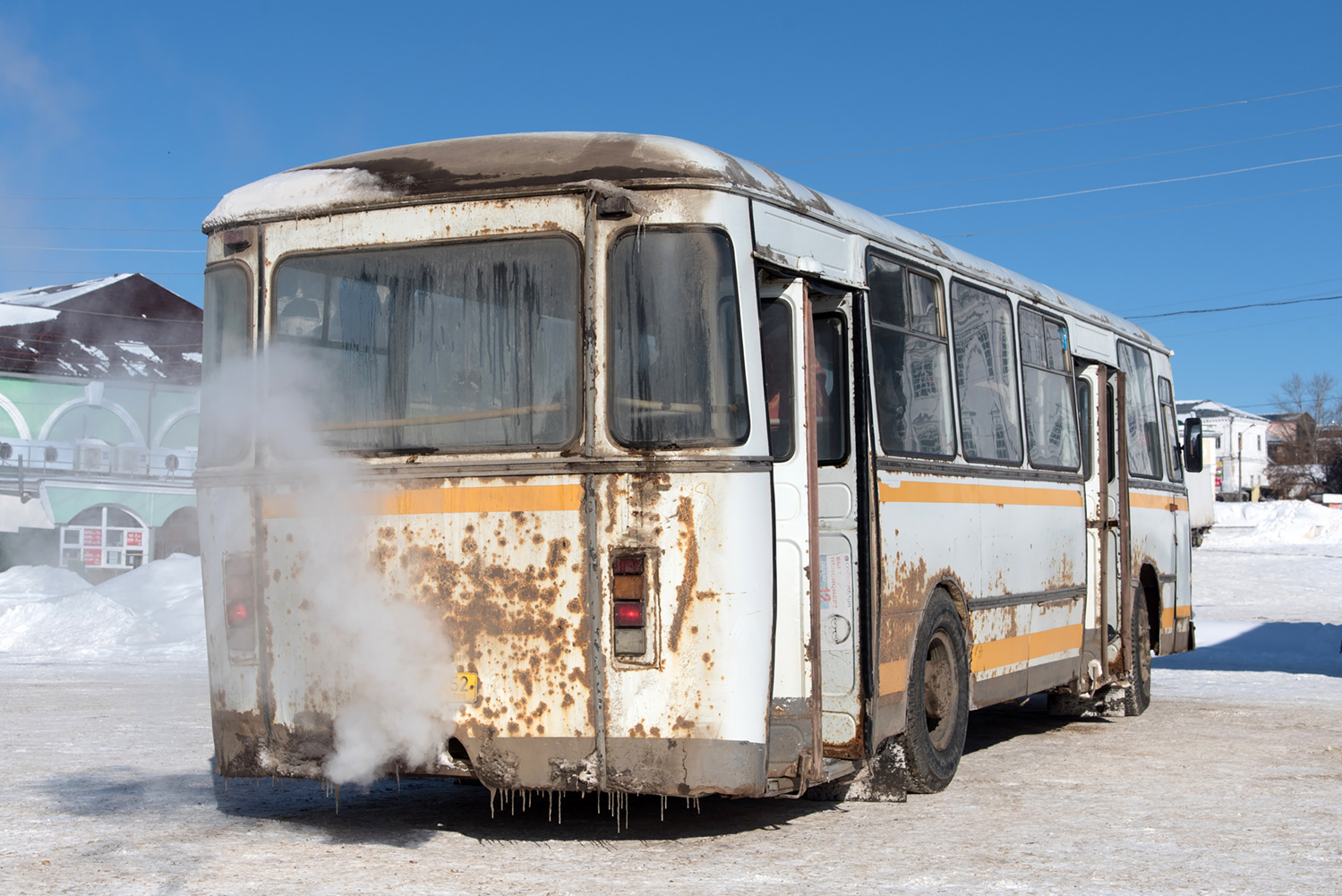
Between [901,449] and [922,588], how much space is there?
0.80 metres

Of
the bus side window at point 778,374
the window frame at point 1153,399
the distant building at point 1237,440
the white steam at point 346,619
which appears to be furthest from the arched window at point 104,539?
the distant building at point 1237,440

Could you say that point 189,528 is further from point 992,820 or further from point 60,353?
point 992,820

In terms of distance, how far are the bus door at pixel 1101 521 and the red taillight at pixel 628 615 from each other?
19.6ft

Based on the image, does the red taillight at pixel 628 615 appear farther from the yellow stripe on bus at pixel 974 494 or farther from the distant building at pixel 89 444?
the distant building at pixel 89 444

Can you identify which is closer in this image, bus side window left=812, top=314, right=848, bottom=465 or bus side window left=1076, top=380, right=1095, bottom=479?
bus side window left=812, top=314, right=848, bottom=465

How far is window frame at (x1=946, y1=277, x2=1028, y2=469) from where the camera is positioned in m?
8.89

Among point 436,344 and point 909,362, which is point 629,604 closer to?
point 436,344

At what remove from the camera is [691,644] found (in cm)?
622

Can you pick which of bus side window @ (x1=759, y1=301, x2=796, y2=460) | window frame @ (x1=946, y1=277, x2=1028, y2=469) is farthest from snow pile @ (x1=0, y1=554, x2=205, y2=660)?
bus side window @ (x1=759, y1=301, x2=796, y2=460)

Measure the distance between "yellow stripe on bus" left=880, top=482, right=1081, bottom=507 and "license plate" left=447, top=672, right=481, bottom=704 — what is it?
94.9 inches

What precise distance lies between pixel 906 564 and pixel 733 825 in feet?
5.53

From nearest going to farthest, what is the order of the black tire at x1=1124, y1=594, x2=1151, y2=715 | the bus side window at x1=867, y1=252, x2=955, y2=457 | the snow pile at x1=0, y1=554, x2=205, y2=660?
the bus side window at x1=867, y1=252, x2=955, y2=457 → the black tire at x1=1124, y1=594, x2=1151, y2=715 → the snow pile at x1=0, y1=554, x2=205, y2=660

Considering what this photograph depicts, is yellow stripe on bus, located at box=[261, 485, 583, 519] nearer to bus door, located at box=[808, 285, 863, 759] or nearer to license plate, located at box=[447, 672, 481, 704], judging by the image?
license plate, located at box=[447, 672, 481, 704]

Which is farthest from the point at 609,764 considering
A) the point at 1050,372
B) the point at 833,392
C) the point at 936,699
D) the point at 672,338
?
the point at 1050,372
